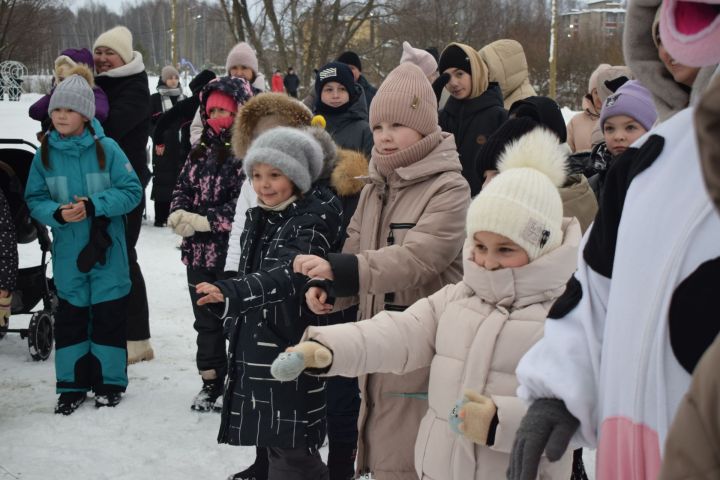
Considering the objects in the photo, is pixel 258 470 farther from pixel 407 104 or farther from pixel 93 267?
pixel 407 104

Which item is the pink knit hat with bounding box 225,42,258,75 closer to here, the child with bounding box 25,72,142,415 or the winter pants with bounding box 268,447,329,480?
the child with bounding box 25,72,142,415

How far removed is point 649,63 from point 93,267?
141 inches

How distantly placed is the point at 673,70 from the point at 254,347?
212 centimetres

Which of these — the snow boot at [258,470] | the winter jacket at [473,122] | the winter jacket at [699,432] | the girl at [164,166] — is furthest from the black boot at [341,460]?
the girl at [164,166]

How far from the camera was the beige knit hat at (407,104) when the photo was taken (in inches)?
124

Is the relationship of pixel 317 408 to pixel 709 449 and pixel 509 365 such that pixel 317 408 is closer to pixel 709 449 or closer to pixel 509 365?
pixel 509 365

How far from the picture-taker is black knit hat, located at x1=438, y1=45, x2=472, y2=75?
5.02 metres

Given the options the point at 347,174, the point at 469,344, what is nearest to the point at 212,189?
the point at 347,174

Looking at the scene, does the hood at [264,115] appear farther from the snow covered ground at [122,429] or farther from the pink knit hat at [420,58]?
the pink knit hat at [420,58]

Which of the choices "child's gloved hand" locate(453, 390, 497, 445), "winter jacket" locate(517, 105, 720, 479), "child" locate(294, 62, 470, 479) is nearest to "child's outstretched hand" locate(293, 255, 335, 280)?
"child" locate(294, 62, 470, 479)

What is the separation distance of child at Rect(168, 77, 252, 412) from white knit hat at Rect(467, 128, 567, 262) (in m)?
2.28

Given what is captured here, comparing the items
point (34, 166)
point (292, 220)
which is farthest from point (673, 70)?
point (34, 166)

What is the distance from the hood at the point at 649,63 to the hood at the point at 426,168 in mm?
1411

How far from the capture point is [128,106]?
5.20 metres
